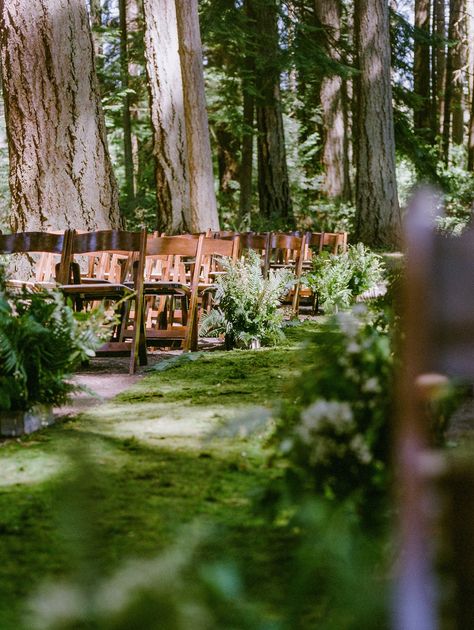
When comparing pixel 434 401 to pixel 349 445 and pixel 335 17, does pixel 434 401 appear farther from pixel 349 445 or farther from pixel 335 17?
pixel 335 17

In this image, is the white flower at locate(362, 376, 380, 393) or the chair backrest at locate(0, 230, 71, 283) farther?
the chair backrest at locate(0, 230, 71, 283)

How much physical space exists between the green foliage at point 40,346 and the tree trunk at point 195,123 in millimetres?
10964

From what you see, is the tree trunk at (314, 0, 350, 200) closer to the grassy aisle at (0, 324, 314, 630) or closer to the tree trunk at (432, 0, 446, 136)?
the tree trunk at (432, 0, 446, 136)

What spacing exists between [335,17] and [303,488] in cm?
2398

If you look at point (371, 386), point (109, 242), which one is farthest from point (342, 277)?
point (371, 386)

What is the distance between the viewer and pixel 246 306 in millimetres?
8562

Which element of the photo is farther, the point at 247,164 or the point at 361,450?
the point at 247,164

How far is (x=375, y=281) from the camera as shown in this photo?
44.8 feet

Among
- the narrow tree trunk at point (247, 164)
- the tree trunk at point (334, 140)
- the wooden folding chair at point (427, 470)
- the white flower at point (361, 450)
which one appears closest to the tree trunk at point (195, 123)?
the narrow tree trunk at point (247, 164)

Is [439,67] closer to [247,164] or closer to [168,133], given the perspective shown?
[247,164]

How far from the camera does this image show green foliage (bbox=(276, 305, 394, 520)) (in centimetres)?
251

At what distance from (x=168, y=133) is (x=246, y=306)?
775 centimetres

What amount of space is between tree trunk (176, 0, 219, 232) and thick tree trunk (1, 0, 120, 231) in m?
6.11

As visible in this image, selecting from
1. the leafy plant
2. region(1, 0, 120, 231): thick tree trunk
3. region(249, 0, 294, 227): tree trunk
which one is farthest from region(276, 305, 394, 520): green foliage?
region(249, 0, 294, 227): tree trunk
